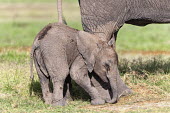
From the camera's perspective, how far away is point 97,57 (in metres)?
7.07

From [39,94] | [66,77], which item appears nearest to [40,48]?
[66,77]

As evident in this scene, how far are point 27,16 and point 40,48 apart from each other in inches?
781

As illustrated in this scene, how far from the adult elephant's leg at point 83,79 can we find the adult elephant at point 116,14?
0.32m

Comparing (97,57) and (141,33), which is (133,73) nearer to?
(97,57)

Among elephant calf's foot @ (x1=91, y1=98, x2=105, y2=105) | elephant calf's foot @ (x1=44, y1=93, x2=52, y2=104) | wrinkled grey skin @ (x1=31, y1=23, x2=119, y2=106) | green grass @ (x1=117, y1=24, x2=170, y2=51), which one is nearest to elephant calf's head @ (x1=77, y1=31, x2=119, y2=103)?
wrinkled grey skin @ (x1=31, y1=23, x2=119, y2=106)

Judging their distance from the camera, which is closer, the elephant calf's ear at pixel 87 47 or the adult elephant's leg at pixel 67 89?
the elephant calf's ear at pixel 87 47

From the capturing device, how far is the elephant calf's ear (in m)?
7.08

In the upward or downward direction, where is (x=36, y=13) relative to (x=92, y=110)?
downward

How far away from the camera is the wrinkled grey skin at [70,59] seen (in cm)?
692

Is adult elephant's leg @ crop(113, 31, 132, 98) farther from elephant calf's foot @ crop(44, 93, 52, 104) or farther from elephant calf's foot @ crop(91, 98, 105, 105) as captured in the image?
elephant calf's foot @ crop(44, 93, 52, 104)

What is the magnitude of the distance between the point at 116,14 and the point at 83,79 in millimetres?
1108

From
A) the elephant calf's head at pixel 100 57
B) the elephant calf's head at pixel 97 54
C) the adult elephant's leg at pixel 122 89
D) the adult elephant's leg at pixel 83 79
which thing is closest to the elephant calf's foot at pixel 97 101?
the adult elephant's leg at pixel 83 79

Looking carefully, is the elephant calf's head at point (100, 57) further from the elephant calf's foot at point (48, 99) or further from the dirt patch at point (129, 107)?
the elephant calf's foot at point (48, 99)

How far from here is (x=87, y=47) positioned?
281 inches
